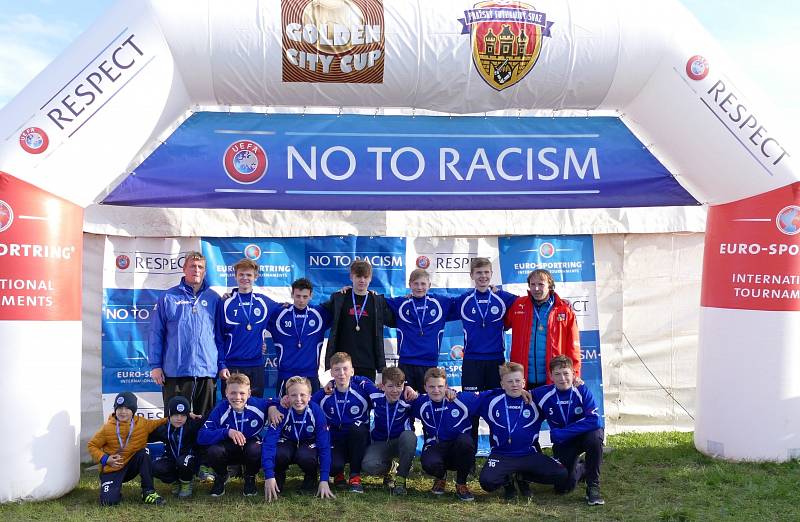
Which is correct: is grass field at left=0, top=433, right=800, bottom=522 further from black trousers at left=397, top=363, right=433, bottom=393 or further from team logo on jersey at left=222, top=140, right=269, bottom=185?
team logo on jersey at left=222, top=140, right=269, bottom=185

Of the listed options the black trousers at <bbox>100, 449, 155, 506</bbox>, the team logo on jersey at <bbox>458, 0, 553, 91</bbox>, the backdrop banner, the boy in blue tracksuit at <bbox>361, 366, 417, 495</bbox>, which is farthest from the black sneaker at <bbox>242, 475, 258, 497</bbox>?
the team logo on jersey at <bbox>458, 0, 553, 91</bbox>

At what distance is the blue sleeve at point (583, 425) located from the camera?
4.98 m

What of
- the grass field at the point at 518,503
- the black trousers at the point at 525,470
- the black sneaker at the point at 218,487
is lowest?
the grass field at the point at 518,503

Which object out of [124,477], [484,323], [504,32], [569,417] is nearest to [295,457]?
[124,477]

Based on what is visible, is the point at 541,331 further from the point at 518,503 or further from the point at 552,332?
the point at 518,503

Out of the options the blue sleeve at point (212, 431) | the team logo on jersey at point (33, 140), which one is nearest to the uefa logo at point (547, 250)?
the blue sleeve at point (212, 431)

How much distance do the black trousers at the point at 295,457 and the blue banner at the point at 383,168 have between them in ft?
6.33

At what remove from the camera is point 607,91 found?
18.0ft

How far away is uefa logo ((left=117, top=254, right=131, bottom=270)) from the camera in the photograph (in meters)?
6.35

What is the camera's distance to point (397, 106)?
18.1 ft

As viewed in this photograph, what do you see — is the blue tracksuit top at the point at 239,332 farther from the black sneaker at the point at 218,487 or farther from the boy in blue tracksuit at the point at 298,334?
the black sneaker at the point at 218,487

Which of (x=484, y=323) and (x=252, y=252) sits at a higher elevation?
(x=252, y=252)

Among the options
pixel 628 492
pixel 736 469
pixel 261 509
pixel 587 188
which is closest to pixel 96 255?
pixel 261 509

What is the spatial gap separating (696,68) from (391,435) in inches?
133
